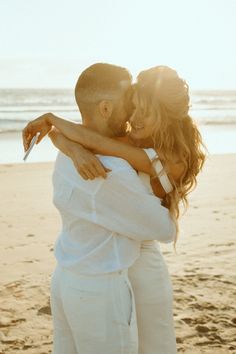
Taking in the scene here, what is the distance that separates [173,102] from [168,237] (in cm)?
54

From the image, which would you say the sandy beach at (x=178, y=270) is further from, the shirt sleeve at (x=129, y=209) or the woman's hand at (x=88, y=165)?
the woman's hand at (x=88, y=165)

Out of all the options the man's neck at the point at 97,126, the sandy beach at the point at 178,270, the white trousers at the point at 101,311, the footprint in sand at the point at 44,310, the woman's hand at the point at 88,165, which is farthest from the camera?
the footprint in sand at the point at 44,310

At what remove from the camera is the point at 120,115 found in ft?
7.84

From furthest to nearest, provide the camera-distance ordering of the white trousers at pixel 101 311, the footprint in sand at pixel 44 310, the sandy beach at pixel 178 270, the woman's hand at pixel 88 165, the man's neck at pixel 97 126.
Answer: the footprint in sand at pixel 44 310 < the sandy beach at pixel 178 270 < the man's neck at pixel 97 126 < the white trousers at pixel 101 311 < the woman's hand at pixel 88 165

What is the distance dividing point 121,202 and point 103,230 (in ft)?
0.51

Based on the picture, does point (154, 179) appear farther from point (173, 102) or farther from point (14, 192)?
point (14, 192)

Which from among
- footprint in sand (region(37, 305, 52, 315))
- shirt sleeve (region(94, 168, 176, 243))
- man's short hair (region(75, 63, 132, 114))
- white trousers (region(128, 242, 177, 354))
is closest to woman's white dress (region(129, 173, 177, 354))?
white trousers (region(128, 242, 177, 354))

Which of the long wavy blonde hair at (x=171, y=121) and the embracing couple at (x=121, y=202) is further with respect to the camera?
the long wavy blonde hair at (x=171, y=121)

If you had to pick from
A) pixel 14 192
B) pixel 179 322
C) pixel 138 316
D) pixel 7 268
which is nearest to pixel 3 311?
pixel 7 268

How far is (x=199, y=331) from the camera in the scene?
4609mm

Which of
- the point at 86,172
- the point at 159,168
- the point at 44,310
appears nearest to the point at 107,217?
the point at 86,172

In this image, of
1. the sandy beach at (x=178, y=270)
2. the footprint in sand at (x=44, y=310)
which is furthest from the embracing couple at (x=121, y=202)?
the footprint in sand at (x=44, y=310)

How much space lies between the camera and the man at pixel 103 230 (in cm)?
222

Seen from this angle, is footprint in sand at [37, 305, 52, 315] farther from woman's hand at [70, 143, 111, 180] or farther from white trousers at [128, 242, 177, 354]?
woman's hand at [70, 143, 111, 180]
